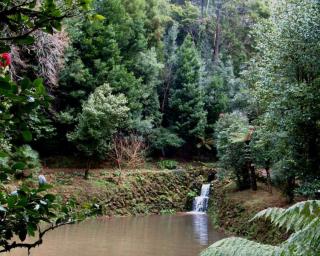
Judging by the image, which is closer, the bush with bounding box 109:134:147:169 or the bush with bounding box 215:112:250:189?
the bush with bounding box 215:112:250:189

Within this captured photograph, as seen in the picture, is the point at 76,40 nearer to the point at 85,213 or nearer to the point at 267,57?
the point at 267,57

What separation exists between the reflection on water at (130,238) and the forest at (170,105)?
1.37ft

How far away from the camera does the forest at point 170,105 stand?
8.21 ft

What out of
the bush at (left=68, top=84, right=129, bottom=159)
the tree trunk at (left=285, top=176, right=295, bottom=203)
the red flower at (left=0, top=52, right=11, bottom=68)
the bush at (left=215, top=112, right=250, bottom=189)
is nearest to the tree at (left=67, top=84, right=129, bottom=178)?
the bush at (left=68, top=84, right=129, bottom=159)

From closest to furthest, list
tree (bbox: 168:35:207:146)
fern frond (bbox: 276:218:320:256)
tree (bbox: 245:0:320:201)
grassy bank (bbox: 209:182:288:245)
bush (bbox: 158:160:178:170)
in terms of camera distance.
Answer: fern frond (bbox: 276:218:320:256), tree (bbox: 245:0:320:201), grassy bank (bbox: 209:182:288:245), bush (bbox: 158:160:178:170), tree (bbox: 168:35:207:146)

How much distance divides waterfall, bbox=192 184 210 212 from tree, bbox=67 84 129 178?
418 centimetres

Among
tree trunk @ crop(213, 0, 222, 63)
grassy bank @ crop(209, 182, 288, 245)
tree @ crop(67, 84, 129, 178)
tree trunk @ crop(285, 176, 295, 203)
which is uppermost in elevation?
tree trunk @ crop(213, 0, 222, 63)

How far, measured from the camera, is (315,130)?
311 inches

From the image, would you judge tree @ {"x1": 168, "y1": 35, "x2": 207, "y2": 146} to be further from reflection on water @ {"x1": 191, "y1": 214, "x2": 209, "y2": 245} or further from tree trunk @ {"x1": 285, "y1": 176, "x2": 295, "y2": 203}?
tree trunk @ {"x1": 285, "y1": 176, "x2": 295, "y2": 203}

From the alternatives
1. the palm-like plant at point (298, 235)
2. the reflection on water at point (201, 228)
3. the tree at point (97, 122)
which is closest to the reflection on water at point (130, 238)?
the reflection on water at point (201, 228)

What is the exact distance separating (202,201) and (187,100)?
618 centimetres

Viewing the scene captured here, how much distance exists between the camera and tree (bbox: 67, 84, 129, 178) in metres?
14.3

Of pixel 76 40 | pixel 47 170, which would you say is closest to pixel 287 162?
pixel 47 170

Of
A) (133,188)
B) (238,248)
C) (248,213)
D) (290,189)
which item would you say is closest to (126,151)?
(133,188)
